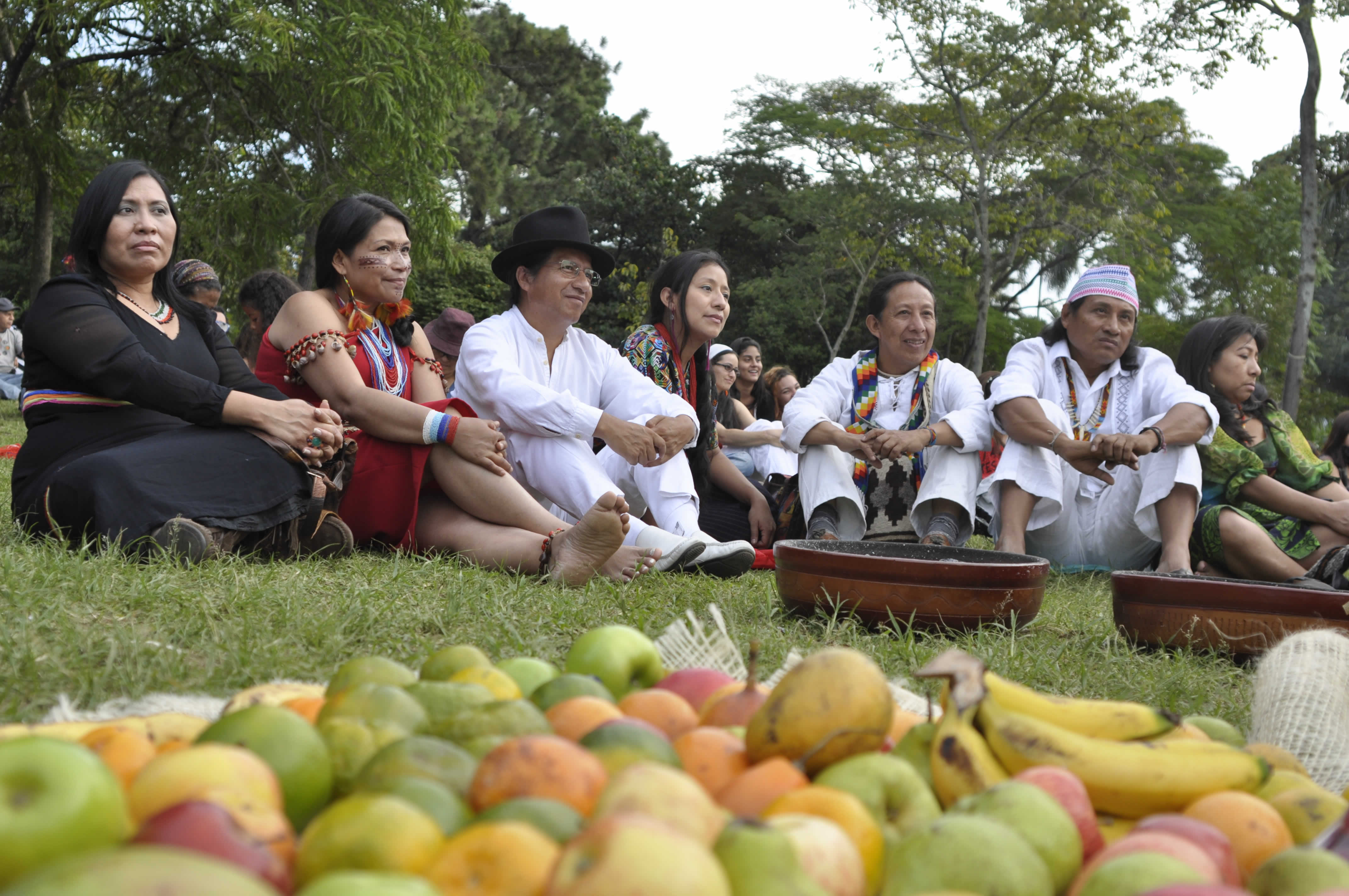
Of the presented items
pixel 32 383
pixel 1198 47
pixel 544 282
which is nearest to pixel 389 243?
pixel 544 282

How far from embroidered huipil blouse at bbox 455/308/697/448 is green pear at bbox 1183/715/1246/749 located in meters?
3.08

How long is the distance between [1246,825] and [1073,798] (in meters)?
0.21

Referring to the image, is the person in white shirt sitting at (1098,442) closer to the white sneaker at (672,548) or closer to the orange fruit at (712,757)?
the white sneaker at (672,548)

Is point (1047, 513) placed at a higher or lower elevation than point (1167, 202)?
lower

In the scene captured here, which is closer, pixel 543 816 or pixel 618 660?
pixel 543 816

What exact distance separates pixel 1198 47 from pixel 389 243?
58.3 ft

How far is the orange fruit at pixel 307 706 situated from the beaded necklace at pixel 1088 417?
474 cm

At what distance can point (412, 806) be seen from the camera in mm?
968

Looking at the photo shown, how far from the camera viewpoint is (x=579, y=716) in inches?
53.7

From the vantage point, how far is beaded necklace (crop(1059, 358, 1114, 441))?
5492 millimetres

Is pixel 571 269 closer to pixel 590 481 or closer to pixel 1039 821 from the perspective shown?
pixel 590 481

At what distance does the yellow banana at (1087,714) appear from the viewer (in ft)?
4.85

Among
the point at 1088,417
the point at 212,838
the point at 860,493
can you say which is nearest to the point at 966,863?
the point at 212,838

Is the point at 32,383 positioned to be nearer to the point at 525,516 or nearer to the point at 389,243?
the point at 389,243
